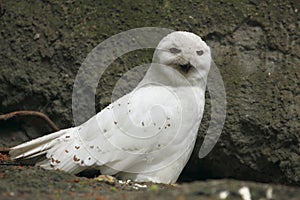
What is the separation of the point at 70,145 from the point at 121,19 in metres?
1.41

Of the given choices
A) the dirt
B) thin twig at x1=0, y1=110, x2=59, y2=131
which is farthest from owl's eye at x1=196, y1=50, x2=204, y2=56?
thin twig at x1=0, y1=110, x2=59, y2=131

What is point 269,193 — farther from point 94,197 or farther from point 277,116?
point 277,116

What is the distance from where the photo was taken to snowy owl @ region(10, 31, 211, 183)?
4.35 meters

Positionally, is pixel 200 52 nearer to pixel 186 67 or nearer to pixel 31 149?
pixel 186 67

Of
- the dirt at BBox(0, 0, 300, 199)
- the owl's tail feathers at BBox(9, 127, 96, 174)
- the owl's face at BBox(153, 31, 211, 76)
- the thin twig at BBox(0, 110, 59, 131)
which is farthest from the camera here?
the dirt at BBox(0, 0, 300, 199)

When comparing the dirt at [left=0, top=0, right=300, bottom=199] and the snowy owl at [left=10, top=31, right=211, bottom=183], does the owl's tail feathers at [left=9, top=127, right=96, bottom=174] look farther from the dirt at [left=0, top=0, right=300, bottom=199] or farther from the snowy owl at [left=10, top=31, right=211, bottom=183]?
the dirt at [left=0, top=0, right=300, bottom=199]

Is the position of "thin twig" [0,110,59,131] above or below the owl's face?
below

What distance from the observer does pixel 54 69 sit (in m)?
5.39

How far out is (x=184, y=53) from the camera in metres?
4.56

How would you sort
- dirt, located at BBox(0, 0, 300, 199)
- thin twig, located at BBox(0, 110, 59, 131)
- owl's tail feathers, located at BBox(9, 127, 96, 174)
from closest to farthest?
owl's tail feathers, located at BBox(9, 127, 96, 174) < thin twig, located at BBox(0, 110, 59, 131) < dirt, located at BBox(0, 0, 300, 199)

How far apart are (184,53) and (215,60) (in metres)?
0.84

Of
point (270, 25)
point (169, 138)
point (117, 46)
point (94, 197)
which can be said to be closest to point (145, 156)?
point (169, 138)

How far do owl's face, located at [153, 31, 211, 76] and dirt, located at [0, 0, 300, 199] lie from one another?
2.20 ft

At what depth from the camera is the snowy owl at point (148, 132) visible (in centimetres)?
435
